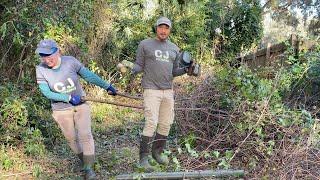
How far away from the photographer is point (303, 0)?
78.7 feet

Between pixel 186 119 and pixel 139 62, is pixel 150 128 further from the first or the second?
pixel 186 119

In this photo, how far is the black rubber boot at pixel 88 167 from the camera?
16.5 ft

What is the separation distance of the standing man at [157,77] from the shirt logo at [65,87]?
30.4 inches

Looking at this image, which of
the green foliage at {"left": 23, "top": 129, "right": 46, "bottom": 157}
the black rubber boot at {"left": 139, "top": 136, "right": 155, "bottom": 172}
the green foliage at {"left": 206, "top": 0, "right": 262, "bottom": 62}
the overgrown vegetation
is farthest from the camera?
the green foliage at {"left": 206, "top": 0, "right": 262, "bottom": 62}

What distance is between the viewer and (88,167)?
5.05 metres

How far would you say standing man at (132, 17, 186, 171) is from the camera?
5.15 metres

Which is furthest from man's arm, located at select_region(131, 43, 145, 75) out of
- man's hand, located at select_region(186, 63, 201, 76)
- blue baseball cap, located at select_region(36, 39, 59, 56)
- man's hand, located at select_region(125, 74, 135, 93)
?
Result: man's hand, located at select_region(125, 74, 135, 93)

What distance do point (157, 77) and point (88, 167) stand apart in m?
1.37

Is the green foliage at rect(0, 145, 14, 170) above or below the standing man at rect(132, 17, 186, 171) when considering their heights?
below

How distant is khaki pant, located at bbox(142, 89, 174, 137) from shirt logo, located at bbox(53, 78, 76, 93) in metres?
0.89

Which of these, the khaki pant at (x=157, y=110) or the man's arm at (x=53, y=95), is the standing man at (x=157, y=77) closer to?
the khaki pant at (x=157, y=110)

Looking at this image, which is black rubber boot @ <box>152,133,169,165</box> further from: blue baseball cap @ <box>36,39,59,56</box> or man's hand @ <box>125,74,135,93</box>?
man's hand @ <box>125,74,135,93</box>

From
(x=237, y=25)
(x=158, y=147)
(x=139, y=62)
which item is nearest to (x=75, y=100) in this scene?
(x=139, y=62)

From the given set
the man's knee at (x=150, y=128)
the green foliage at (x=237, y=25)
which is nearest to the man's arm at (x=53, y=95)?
the man's knee at (x=150, y=128)
